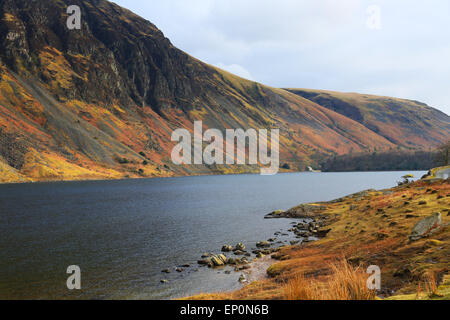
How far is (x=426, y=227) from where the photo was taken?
24625 mm

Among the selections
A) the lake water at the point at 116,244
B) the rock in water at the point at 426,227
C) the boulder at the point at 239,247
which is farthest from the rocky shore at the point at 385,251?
the lake water at the point at 116,244

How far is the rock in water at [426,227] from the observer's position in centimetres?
2411

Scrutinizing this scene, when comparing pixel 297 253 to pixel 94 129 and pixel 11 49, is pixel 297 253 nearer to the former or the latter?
pixel 94 129

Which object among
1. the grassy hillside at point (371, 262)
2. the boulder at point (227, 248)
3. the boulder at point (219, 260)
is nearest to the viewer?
the grassy hillside at point (371, 262)

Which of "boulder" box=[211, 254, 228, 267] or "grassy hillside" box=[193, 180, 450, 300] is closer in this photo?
"grassy hillside" box=[193, 180, 450, 300]

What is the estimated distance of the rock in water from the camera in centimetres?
2411

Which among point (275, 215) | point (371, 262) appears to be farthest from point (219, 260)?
point (275, 215)

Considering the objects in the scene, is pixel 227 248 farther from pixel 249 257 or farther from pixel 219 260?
pixel 219 260

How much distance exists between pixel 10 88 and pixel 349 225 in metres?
198

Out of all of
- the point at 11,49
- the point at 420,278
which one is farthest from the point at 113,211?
the point at 11,49

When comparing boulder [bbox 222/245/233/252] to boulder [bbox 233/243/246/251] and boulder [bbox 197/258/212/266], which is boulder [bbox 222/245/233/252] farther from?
boulder [bbox 197/258/212/266]

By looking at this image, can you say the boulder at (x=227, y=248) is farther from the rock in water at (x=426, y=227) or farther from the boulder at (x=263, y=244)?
the rock in water at (x=426, y=227)

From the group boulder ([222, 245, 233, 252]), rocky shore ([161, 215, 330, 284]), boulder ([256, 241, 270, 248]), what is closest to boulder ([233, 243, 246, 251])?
rocky shore ([161, 215, 330, 284])

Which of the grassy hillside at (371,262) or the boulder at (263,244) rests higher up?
the grassy hillside at (371,262)
